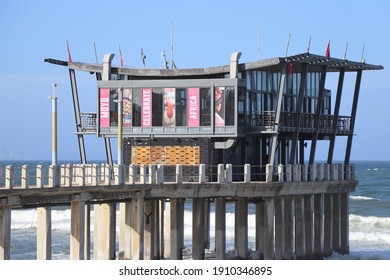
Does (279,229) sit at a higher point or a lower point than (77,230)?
lower

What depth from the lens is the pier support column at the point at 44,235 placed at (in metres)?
45.6

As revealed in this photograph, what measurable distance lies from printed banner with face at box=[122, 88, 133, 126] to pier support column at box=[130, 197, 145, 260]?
8596mm

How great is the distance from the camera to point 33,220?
9181 cm

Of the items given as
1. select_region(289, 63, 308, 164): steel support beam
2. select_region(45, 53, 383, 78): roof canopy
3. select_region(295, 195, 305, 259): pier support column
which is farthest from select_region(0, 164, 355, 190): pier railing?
select_region(45, 53, 383, 78): roof canopy

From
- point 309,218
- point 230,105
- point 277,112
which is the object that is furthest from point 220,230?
point 277,112

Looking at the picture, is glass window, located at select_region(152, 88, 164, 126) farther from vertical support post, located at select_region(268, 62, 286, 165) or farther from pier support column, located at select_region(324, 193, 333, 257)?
pier support column, located at select_region(324, 193, 333, 257)

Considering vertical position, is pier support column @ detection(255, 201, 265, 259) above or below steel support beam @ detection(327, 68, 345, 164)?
below

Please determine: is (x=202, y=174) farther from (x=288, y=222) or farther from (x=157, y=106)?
(x=288, y=222)

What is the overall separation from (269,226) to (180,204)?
4282mm

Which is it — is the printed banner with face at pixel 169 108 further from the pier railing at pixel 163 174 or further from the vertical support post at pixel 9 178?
the vertical support post at pixel 9 178

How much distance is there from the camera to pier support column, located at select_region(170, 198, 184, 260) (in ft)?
177

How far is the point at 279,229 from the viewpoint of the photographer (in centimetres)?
5809
